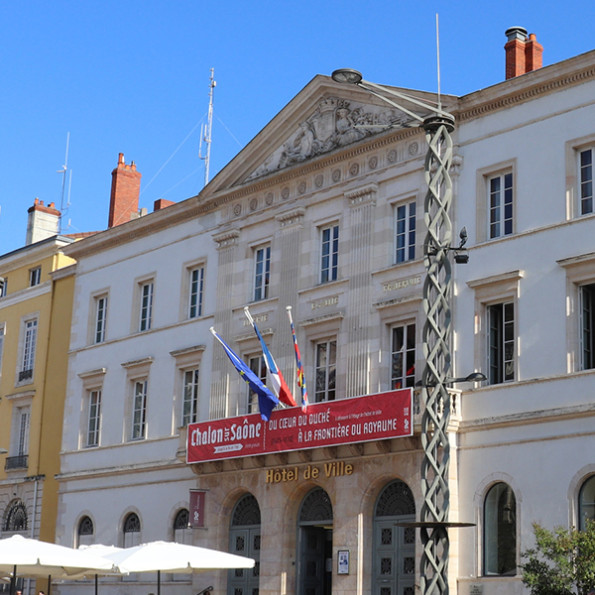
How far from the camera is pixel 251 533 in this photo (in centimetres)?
3055

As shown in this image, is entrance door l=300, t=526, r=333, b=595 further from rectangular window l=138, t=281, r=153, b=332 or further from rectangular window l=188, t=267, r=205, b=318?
rectangular window l=138, t=281, r=153, b=332

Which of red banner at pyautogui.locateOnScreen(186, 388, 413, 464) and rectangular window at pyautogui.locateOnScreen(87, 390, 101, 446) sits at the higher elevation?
rectangular window at pyautogui.locateOnScreen(87, 390, 101, 446)

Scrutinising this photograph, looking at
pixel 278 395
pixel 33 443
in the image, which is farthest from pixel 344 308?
pixel 33 443

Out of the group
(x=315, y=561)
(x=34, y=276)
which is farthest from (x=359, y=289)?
(x=34, y=276)

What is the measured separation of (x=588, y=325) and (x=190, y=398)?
13233mm

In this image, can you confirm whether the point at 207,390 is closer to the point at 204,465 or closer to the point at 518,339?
the point at 204,465

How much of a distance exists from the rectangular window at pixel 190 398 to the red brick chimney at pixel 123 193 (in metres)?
9.07

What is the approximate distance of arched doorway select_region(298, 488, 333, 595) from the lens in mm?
28797

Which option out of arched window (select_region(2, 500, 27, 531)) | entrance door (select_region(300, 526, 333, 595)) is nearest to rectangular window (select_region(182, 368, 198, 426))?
entrance door (select_region(300, 526, 333, 595))

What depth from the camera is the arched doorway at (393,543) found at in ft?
86.5

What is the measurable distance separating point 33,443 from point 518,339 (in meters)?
20.8

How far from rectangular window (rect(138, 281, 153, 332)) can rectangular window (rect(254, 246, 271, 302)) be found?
497 centimetres

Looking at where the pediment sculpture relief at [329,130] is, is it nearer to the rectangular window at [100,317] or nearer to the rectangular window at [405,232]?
the rectangular window at [405,232]

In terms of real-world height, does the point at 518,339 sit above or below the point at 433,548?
above
